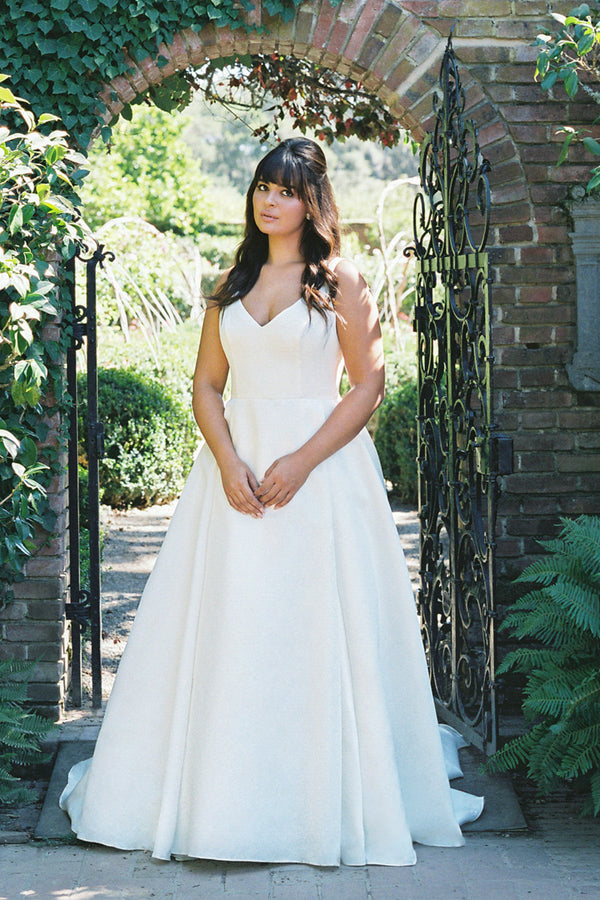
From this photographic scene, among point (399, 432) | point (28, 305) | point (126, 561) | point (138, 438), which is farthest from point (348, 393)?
point (399, 432)

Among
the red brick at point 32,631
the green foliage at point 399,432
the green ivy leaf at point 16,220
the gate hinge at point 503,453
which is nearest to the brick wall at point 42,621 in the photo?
the red brick at point 32,631

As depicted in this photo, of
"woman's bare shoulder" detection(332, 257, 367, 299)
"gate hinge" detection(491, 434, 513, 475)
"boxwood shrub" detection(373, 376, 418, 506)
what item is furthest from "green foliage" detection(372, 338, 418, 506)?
"woman's bare shoulder" detection(332, 257, 367, 299)

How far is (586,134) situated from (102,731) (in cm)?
274

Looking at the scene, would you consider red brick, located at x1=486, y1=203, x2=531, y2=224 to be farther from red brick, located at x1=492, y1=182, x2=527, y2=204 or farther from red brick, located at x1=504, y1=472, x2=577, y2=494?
red brick, located at x1=504, y1=472, x2=577, y2=494

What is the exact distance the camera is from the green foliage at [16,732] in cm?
348

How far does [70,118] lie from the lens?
12.3 feet

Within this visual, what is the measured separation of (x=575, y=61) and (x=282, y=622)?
6.90 ft

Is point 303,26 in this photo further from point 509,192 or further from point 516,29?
point 509,192

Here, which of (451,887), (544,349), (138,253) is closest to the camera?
(451,887)

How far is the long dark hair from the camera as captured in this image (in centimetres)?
304

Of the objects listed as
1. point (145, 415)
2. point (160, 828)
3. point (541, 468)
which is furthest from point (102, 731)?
point (145, 415)

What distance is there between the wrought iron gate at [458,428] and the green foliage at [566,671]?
0.23 metres

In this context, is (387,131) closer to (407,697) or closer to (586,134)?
(586,134)

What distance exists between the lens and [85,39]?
3742 millimetres
